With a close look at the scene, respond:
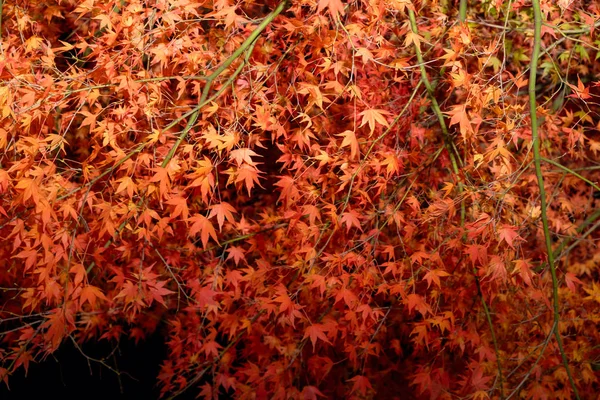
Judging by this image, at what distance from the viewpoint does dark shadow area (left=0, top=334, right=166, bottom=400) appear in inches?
181

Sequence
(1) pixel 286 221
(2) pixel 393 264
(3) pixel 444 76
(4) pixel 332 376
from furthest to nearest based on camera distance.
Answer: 1. (4) pixel 332 376
2. (1) pixel 286 221
3. (3) pixel 444 76
4. (2) pixel 393 264

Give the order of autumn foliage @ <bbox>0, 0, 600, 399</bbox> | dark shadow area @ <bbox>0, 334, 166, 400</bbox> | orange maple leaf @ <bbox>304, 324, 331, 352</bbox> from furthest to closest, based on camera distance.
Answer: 1. dark shadow area @ <bbox>0, 334, 166, 400</bbox>
2. orange maple leaf @ <bbox>304, 324, 331, 352</bbox>
3. autumn foliage @ <bbox>0, 0, 600, 399</bbox>

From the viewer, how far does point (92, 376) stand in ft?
15.8

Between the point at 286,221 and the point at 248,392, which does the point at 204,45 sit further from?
the point at 248,392

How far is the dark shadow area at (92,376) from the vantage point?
4.61m

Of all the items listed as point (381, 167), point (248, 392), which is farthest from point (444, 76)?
point (248, 392)

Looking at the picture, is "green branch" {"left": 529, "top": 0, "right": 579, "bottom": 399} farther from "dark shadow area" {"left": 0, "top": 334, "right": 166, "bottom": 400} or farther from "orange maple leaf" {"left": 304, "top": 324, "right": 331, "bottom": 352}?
"dark shadow area" {"left": 0, "top": 334, "right": 166, "bottom": 400}

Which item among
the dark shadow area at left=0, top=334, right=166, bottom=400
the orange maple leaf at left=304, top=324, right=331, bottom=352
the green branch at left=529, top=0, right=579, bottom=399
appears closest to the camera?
the green branch at left=529, top=0, right=579, bottom=399

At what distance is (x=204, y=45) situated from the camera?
359 centimetres

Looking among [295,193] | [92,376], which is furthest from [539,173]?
[92,376]

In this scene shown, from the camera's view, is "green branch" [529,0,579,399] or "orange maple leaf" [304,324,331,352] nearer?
"green branch" [529,0,579,399]

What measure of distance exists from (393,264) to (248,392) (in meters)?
0.96

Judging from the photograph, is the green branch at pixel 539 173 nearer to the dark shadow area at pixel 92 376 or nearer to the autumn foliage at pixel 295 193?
the autumn foliage at pixel 295 193

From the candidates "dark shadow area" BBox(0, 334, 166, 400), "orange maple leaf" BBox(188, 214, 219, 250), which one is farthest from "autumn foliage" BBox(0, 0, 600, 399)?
"dark shadow area" BBox(0, 334, 166, 400)
